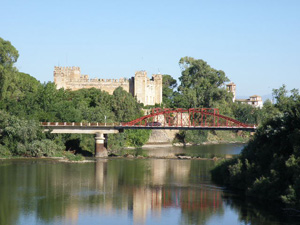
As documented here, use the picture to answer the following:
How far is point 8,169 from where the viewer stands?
136ft

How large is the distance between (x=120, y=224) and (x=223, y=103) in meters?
59.0

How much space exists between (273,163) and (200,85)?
57421 mm

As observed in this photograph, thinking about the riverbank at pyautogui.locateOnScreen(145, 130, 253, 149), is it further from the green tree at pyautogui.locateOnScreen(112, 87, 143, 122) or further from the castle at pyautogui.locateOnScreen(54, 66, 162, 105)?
the castle at pyautogui.locateOnScreen(54, 66, 162, 105)

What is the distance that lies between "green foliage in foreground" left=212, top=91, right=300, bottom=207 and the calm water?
3.26 feet

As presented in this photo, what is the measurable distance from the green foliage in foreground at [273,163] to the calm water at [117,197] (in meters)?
0.99

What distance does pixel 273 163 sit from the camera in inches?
1232

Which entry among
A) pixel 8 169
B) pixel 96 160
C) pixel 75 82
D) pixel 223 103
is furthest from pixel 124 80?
pixel 8 169

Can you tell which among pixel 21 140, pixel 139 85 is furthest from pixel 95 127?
pixel 139 85

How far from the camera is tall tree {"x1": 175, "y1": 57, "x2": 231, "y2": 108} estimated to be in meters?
83.1

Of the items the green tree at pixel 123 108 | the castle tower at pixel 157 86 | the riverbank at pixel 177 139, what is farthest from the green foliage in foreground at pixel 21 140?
the castle tower at pixel 157 86

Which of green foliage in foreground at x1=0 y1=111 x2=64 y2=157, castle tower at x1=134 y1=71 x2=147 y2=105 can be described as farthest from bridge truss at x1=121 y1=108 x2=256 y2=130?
green foliage in foreground at x1=0 y1=111 x2=64 y2=157

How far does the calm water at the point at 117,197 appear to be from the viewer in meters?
28.6

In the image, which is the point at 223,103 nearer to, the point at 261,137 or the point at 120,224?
the point at 261,137

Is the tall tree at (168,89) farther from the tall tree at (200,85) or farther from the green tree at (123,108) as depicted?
the green tree at (123,108)
